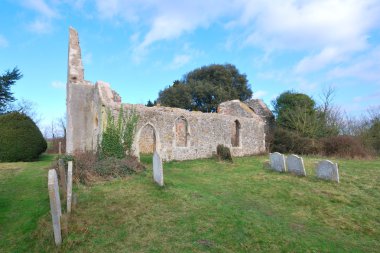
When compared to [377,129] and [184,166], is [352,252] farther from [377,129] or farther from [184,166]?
[377,129]

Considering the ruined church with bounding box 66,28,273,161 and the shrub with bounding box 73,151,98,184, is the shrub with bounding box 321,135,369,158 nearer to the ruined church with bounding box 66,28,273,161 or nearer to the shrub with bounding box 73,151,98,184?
the ruined church with bounding box 66,28,273,161

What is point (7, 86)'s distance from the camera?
33.4 metres

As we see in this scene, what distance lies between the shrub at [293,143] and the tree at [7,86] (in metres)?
28.6

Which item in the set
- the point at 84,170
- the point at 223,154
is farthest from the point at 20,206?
the point at 223,154

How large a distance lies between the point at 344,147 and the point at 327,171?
11.1 metres

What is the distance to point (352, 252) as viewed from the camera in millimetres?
5848

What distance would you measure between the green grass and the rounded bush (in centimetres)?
481

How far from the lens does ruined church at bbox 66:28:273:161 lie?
1518 centimetres

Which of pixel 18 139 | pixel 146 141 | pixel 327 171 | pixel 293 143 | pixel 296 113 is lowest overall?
pixel 327 171

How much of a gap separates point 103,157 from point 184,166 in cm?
427

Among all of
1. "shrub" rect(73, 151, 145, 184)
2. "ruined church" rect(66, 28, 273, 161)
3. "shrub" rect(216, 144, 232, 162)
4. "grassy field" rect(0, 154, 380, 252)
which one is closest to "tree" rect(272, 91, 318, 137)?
"ruined church" rect(66, 28, 273, 161)

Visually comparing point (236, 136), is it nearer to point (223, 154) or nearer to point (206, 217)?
point (223, 154)

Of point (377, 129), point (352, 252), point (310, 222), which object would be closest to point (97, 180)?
point (310, 222)

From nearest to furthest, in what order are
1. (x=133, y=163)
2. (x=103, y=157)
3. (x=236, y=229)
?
(x=236, y=229) < (x=133, y=163) < (x=103, y=157)
